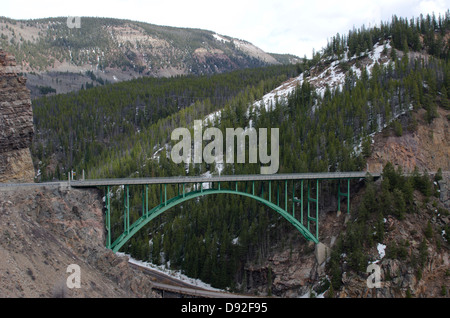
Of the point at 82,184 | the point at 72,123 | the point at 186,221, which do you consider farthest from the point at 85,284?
the point at 72,123

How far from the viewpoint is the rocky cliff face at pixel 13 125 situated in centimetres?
4712

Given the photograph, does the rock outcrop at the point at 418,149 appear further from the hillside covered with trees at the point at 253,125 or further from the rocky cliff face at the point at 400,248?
the hillside covered with trees at the point at 253,125

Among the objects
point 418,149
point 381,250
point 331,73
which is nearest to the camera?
point 381,250

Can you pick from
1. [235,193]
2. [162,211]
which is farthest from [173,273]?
[162,211]

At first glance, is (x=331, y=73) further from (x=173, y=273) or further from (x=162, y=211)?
(x=162, y=211)

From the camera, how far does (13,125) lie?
47.7 m

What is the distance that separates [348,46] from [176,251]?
2910 inches

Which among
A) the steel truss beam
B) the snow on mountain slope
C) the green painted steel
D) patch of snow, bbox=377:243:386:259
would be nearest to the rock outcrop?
the steel truss beam

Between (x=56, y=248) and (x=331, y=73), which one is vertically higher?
(x=331, y=73)

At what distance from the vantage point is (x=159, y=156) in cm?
9375

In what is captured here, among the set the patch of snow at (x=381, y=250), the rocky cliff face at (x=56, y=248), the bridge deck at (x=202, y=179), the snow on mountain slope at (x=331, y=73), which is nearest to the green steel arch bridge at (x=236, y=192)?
the bridge deck at (x=202, y=179)

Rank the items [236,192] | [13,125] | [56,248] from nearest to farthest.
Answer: [56,248]
[13,125]
[236,192]

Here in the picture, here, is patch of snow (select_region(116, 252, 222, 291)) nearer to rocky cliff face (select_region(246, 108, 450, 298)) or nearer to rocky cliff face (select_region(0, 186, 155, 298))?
rocky cliff face (select_region(246, 108, 450, 298))
